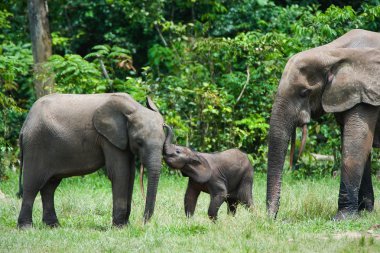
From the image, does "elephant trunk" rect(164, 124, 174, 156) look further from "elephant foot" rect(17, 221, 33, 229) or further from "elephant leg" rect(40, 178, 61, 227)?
"elephant foot" rect(17, 221, 33, 229)

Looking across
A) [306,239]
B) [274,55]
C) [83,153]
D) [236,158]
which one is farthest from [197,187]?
[274,55]

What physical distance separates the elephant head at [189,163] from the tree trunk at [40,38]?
20.4 ft

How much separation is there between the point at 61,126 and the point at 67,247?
2.16 meters

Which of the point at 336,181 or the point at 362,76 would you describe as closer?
the point at 362,76

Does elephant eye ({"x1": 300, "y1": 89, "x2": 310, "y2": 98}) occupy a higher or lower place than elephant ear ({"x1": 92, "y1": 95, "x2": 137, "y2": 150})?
higher

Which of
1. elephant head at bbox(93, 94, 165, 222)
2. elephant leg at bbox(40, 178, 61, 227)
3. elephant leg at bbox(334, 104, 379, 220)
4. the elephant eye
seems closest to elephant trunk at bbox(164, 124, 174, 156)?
elephant head at bbox(93, 94, 165, 222)

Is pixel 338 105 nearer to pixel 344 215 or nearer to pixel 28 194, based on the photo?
pixel 344 215

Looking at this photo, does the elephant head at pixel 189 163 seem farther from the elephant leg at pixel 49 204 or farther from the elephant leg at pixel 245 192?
the elephant leg at pixel 49 204

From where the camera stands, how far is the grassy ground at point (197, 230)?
9180 mm

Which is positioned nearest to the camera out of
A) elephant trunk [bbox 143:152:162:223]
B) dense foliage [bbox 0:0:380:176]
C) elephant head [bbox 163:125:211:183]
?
elephant trunk [bbox 143:152:162:223]

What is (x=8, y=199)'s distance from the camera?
545 inches

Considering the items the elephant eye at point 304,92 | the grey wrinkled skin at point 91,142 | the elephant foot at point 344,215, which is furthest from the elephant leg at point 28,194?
the elephant foot at point 344,215

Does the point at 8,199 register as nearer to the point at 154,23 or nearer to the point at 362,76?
the point at 362,76

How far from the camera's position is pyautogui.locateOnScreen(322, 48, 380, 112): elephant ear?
1084 centimetres
